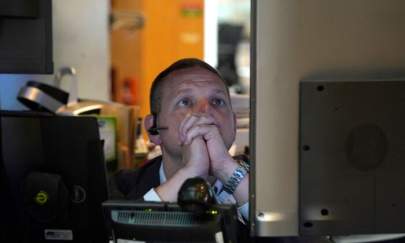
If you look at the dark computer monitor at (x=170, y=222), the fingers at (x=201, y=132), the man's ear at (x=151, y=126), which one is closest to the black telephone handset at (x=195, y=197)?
the dark computer monitor at (x=170, y=222)

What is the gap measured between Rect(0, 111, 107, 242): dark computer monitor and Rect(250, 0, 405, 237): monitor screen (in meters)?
0.48

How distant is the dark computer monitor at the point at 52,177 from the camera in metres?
1.24

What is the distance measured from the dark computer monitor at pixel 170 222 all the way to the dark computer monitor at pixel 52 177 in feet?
1.05

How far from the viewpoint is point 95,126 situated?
122cm

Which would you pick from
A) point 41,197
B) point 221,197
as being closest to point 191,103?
point 221,197

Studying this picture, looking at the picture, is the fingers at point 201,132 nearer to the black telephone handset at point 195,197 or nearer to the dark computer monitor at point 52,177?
the dark computer monitor at point 52,177

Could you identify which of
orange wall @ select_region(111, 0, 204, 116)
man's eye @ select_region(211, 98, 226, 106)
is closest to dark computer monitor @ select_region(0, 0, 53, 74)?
man's eye @ select_region(211, 98, 226, 106)

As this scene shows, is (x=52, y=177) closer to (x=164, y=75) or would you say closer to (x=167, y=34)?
(x=164, y=75)

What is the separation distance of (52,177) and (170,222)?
428mm

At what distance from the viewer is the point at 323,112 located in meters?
0.85

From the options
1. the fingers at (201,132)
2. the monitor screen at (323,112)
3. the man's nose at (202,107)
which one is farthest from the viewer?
the man's nose at (202,107)

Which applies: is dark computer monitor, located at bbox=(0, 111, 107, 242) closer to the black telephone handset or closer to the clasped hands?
the clasped hands

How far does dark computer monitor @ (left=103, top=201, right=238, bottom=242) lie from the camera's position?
2.92ft

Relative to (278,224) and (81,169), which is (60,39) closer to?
(81,169)
